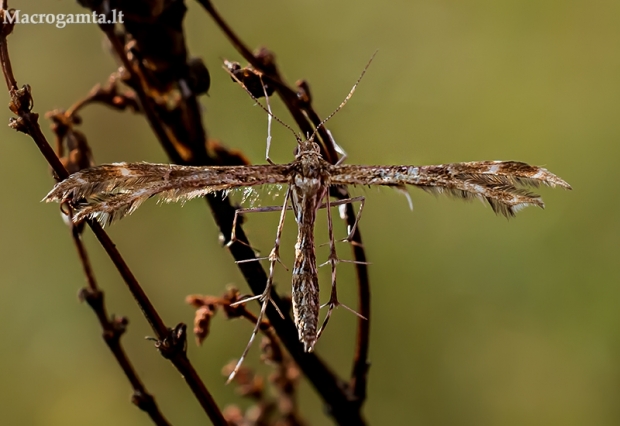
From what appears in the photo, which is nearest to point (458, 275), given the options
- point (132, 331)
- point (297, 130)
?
point (132, 331)

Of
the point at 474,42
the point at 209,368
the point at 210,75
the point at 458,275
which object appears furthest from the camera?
the point at 474,42

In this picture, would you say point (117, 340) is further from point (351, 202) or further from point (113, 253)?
point (351, 202)

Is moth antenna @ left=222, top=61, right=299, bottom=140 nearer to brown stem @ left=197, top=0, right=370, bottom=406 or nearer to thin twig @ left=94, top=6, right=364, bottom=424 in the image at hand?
brown stem @ left=197, top=0, right=370, bottom=406

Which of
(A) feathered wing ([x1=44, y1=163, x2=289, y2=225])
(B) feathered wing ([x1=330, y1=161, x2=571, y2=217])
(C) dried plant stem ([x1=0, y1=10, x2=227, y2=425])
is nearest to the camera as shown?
(C) dried plant stem ([x1=0, y1=10, x2=227, y2=425])

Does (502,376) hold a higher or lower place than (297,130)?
lower

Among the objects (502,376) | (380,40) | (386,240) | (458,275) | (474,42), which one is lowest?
(502,376)

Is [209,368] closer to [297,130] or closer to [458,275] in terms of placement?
[458,275]

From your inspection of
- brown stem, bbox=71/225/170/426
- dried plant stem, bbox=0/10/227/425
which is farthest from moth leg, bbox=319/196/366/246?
brown stem, bbox=71/225/170/426

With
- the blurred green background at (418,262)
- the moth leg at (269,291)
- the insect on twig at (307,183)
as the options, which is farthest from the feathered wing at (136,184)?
the blurred green background at (418,262)
